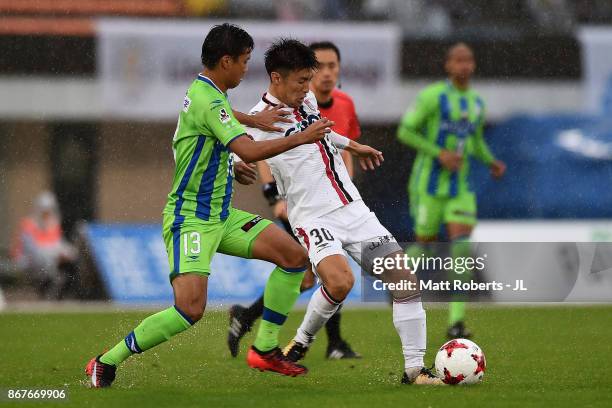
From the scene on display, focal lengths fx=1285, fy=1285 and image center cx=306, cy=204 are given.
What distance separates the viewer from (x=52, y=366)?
809cm

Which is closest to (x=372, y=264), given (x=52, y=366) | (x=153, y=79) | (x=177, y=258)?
(x=177, y=258)

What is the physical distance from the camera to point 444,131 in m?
10.7

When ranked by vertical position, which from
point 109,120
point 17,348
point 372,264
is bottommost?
point 17,348

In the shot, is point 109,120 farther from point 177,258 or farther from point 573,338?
point 177,258

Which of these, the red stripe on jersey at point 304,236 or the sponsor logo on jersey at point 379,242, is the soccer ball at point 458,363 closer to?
the sponsor logo on jersey at point 379,242

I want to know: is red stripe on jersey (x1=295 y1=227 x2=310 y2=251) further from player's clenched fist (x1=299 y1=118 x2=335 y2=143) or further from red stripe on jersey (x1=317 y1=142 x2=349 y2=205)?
player's clenched fist (x1=299 y1=118 x2=335 y2=143)

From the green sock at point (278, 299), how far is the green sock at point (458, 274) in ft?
9.25

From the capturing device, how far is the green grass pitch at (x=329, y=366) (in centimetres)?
640

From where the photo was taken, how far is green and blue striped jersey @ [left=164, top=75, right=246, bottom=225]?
674cm

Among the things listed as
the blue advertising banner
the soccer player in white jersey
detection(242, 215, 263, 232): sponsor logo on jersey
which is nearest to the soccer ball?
the soccer player in white jersey

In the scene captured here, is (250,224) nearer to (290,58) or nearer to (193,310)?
(193,310)

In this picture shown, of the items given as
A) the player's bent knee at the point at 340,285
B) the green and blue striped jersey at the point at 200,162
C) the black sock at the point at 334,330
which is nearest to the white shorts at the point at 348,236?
the player's bent knee at the point at 340,285

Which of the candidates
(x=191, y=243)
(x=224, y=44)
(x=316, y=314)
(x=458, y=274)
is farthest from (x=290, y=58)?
(x=458, y=274)

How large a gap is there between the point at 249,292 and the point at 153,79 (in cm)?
383
